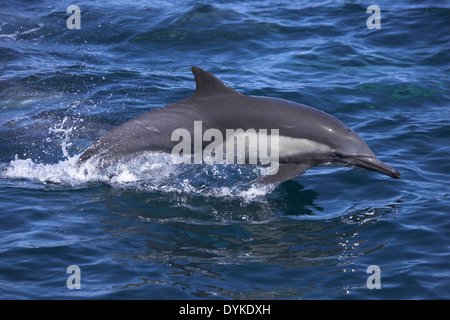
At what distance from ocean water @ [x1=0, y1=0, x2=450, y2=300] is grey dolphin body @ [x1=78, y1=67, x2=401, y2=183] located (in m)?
0.41

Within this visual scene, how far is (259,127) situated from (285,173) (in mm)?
772

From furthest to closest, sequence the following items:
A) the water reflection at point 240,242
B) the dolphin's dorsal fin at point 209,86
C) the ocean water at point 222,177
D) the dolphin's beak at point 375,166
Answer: the dolphin's beak at point 375,166, the dolphin's dorsal fin at point 209,86, the ocean water at point 222,177, the water reflection at point 240,242

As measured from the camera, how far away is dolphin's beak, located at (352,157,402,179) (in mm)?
8945

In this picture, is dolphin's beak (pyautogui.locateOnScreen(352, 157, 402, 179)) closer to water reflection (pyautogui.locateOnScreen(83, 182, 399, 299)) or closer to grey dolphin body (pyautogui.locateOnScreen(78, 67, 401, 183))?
grey dolphin body (pyautogui.locateOnScreen(78, 67, 401, 183))

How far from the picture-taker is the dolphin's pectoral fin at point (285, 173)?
28.8 ft

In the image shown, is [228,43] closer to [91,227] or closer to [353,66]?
[353,66]

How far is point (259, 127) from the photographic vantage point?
889cm

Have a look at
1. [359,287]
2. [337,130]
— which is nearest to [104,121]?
[337,130]

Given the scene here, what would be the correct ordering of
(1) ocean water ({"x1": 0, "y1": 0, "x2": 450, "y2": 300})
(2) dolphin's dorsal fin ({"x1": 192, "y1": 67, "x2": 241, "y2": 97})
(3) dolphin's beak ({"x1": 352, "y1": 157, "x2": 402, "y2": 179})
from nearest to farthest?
1. (1) ocean water ({"x1": 0, "y1": 0, "x2": 450, "y2": 300})
2. (2) dolphin's dorsal fin ({"x1": 192, "y1": 67, "x2": 241, "y2": 97})
3. (3) dolphin's beak ({"x1": 352, "y1": 157, "x2": 402, "y2": 179})

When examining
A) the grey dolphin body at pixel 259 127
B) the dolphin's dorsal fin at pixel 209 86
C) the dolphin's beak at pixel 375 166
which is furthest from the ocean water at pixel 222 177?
the dolphin's dorsal fin at pixel 209 86

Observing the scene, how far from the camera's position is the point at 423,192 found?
957 centimetres

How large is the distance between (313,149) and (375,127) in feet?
11.9

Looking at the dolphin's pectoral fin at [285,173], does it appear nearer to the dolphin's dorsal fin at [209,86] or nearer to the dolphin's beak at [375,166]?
the dolphin's beak at [375,166]

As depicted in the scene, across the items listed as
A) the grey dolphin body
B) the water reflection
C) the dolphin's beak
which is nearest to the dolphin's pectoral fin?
the grey dolphin body
